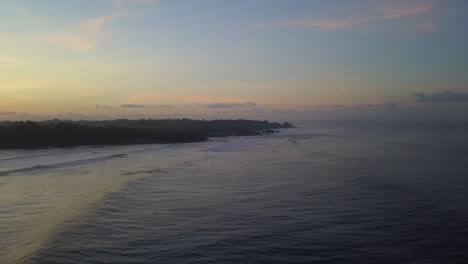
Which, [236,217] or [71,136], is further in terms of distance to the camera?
[71,136]

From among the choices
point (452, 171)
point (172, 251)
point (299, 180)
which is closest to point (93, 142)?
point (299, 180)

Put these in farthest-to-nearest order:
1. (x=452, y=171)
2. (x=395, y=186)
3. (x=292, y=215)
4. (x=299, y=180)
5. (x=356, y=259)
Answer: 1. (x=452, y=171)
2. (x=299, y=180)
3. (x=395, y=186)
4. (x=292, y=215)
5. (x=356, y=259)

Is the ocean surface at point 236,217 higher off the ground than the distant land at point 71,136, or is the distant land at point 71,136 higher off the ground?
the distant land at point 71,136

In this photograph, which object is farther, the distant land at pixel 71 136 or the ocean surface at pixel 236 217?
the distant land at pixel 71 136

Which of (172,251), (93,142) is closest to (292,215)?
(172,251)

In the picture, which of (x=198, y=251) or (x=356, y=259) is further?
(x=198, y=251)

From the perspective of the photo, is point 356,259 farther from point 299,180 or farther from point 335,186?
point 299,180

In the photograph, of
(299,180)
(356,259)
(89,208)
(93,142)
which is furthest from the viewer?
(93,142)

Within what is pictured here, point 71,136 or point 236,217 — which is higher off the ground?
point 71,136

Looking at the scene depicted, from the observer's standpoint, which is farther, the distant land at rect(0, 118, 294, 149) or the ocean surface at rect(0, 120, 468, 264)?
the distant land at rect(0, 118, 294, 149)

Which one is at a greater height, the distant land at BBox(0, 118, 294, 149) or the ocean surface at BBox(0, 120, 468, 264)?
the distant land at BBox(0, 118, 294, 149)
